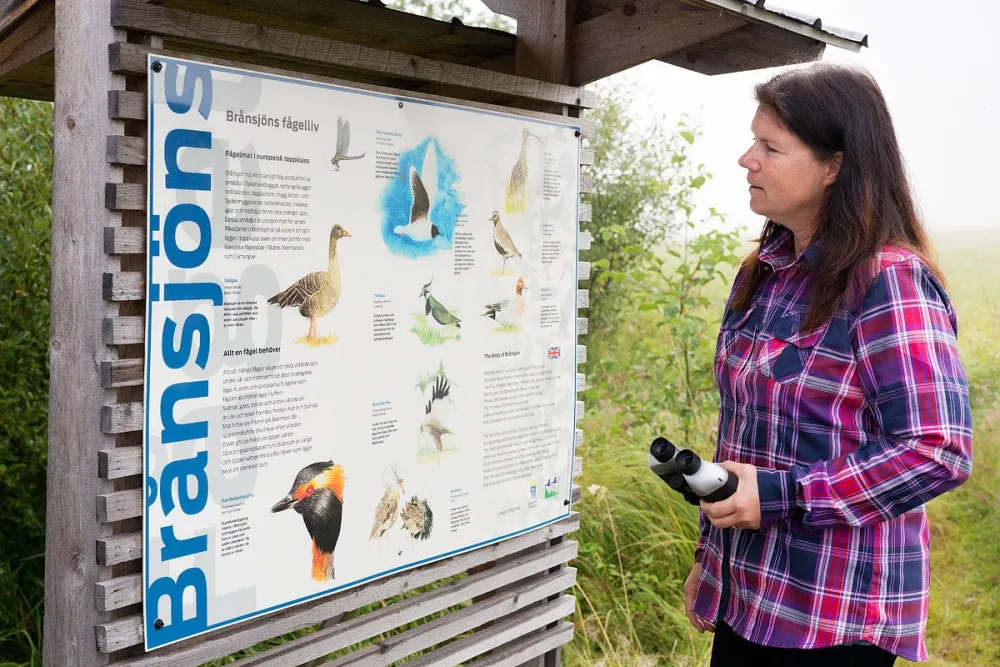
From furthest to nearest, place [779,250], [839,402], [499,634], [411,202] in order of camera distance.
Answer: [499,634] < [411,202] < [779,250] < [839,402]

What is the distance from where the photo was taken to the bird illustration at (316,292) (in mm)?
2109

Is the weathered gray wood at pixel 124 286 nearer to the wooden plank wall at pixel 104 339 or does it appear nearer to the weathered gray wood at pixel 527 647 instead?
the wooden plank wall at pixel 104 339

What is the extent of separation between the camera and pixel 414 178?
2.41 meters

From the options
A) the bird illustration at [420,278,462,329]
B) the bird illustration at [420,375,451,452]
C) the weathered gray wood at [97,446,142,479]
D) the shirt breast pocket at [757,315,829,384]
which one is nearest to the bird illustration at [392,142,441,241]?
the bird illustration at [420,278,462,329]

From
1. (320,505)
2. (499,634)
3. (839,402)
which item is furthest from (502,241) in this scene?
(499,634)

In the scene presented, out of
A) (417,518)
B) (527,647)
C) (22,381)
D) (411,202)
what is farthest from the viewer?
(22,381)

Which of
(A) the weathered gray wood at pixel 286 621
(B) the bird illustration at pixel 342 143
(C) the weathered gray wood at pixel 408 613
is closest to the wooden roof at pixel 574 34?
(B) the bird illustration at pixel 342 143

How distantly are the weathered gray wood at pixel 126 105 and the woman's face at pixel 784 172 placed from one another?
1308 millimetres

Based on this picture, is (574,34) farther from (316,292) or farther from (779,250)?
(316,292)

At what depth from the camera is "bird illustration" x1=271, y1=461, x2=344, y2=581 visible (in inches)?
86.0

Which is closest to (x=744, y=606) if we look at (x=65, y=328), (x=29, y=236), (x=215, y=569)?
(x=215, y=569)

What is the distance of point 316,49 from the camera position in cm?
222

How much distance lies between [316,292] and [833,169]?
48.7 inches

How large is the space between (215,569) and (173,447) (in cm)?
32
